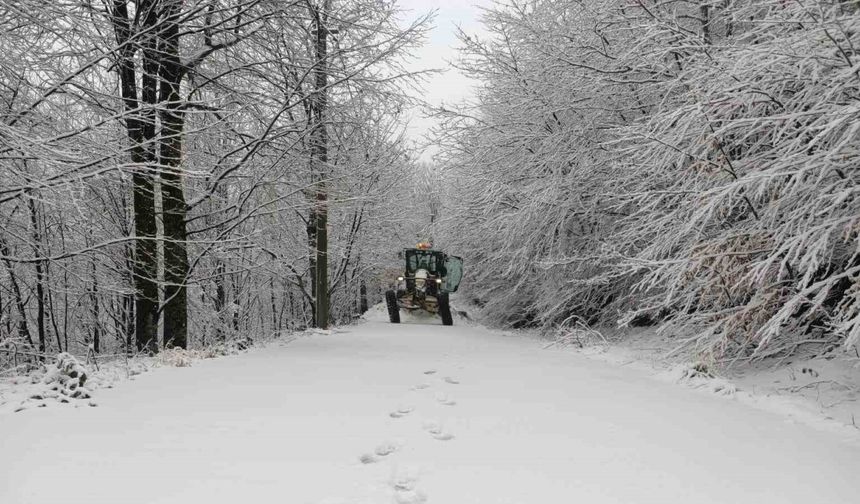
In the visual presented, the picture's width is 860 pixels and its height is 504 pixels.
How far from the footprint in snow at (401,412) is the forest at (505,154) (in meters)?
2.39

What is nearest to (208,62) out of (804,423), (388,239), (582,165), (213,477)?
(582,165)

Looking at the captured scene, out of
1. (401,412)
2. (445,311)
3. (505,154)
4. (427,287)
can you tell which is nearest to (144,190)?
(401,412)

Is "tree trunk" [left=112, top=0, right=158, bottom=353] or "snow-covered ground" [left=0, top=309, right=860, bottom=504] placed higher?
"tree trunk" [left=112, top=0, right=158, bottom=353]

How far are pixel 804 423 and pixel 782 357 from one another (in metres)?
1.75

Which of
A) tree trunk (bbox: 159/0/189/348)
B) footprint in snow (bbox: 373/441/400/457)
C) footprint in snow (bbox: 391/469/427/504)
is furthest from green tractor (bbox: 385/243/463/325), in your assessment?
footprint in snow (bbox: 391/469/427/504)

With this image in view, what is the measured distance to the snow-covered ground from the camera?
220 cm

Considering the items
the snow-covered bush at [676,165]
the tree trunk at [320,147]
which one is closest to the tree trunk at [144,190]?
the tree trunk at [320,147]

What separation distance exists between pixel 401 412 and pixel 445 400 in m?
0.47

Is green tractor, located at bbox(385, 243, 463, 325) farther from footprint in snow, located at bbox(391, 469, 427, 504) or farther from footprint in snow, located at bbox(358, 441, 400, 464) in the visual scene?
footprint in snow, located at bbox(391, 469, 427, 504)

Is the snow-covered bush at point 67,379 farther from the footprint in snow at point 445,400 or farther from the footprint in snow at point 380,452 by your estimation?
the footprint in snow at point 445,400

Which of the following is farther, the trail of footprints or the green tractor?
the green tractor

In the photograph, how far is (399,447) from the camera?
9.10ft

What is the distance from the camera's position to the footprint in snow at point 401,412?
3.40m

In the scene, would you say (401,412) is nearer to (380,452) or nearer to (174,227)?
(380,452)
